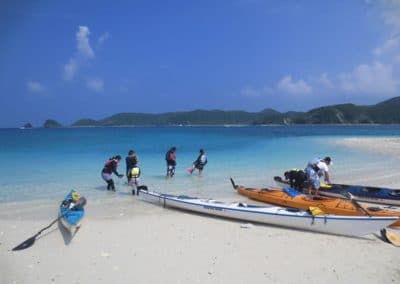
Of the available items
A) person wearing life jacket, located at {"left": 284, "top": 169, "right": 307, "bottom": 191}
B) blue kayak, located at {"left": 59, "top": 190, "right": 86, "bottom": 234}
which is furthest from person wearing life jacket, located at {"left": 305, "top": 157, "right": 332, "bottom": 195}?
blue kayak, located at {"left": 59, "top": 190, "right": 86, "bottom": 234}

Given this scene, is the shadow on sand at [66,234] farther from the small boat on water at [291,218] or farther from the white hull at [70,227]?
the small boat on water at [291,218]

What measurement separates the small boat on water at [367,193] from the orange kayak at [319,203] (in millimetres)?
2119

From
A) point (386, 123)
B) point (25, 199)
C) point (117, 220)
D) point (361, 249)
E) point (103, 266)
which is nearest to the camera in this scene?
point (103, 266)

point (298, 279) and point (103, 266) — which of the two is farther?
point (103, 266)

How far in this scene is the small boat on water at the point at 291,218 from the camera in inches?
292

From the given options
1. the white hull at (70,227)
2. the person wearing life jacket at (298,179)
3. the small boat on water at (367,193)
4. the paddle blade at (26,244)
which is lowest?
the paddle blade at (26,244)

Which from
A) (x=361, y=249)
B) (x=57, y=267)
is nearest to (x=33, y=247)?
(x=57, y=267)

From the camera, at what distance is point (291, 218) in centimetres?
814

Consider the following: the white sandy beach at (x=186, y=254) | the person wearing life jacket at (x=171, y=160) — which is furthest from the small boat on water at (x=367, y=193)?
the person wearing life jacket at (x=171, y=160)

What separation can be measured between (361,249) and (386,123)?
170 metres

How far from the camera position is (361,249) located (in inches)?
271

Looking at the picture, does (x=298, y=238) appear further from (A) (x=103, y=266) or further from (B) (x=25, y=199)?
(B) (x=25, y=199)

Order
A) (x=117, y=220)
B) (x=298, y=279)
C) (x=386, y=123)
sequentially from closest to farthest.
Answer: (x=298, y=279), (x=117, y=220), (x=386, y=123)

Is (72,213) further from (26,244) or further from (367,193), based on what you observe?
(367,193)
